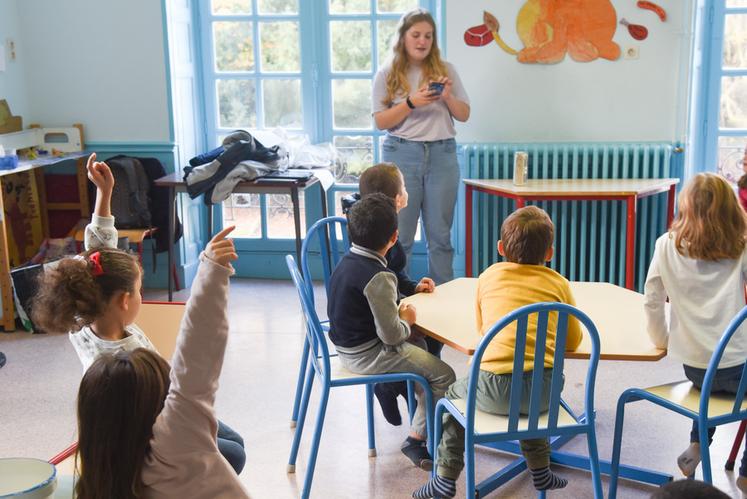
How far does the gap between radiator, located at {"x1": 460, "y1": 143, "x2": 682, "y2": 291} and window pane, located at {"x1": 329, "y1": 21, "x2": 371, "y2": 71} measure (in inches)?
32.7

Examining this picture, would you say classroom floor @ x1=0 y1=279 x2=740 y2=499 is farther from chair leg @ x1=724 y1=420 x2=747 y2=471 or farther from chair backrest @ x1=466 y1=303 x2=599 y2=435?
chair backrest @ x1=466 y1=303 x2=599 y2=435

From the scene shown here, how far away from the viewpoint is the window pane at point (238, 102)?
550cm

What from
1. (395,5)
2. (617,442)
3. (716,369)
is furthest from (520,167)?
(716,369)

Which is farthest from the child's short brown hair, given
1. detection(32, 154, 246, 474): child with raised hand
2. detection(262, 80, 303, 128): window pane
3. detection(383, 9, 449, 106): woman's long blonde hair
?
detection(262, 80, 303, 128): window pane

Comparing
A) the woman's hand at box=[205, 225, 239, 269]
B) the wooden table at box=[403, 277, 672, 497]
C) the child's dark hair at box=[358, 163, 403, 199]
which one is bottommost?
the wooden table at box=[403, 277, 672, 497]

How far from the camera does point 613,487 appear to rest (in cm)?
267

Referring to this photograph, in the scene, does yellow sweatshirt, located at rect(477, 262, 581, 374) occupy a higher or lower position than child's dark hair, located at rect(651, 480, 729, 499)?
lower

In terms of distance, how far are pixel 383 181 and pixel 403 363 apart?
0.78 m

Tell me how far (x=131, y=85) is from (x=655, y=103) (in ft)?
9.73

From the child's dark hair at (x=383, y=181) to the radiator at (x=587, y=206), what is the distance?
5.81 ft

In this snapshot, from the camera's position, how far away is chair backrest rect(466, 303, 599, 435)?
2.27 meters

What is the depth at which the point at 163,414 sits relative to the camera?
62.5 inches

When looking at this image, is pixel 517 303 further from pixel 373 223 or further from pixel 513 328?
pixel 373 223

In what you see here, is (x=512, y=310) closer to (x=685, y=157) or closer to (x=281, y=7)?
(x=685, y=157)
